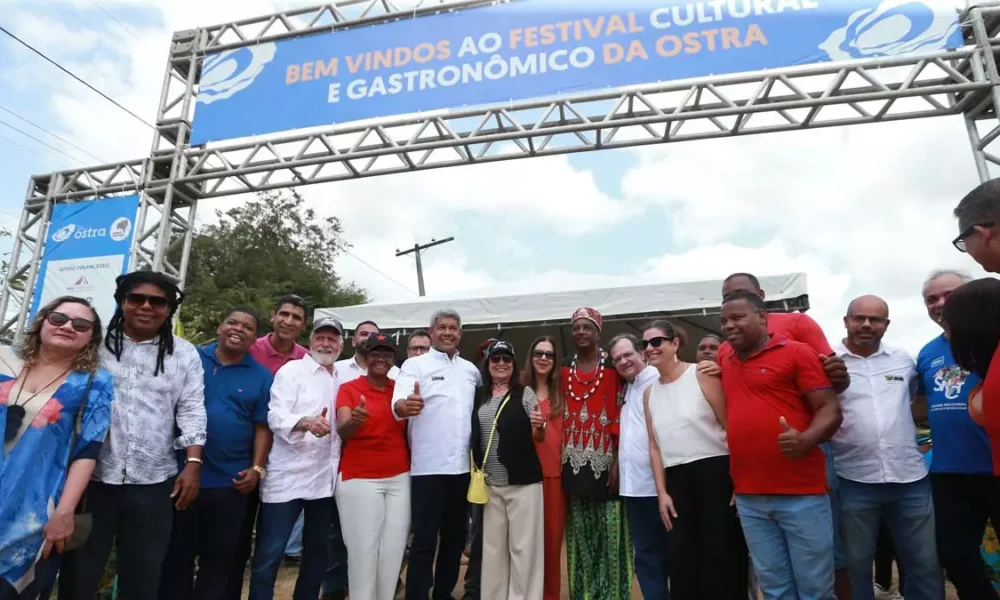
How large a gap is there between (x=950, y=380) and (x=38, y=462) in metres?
3.65

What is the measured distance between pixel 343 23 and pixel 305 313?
4354 mm

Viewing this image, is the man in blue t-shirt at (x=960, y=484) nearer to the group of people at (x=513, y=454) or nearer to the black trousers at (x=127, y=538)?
the group of people at (x=513, y=454)

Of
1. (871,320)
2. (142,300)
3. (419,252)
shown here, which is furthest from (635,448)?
(419,252)

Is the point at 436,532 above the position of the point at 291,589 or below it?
above

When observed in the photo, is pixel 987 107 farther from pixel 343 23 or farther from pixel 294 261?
pixel 294 261

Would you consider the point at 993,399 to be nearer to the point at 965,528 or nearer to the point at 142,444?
the point at 965,528

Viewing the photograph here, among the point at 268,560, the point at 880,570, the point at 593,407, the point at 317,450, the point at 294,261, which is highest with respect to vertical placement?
the point at 294,261

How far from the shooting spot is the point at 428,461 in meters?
3.01

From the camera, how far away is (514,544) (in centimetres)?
289

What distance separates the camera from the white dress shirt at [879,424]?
2.47m

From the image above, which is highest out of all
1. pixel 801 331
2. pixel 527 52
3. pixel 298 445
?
pixel 527 52

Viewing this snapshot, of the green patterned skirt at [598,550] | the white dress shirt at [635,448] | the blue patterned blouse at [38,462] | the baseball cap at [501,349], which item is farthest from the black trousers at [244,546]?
the white dress shirt at [635,448]

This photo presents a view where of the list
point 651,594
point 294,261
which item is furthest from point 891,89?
point 294,261

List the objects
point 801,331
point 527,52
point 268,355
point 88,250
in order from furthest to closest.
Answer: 1. point 88,250
2. point 527,52
3. point 268,355
4. point 801,331
